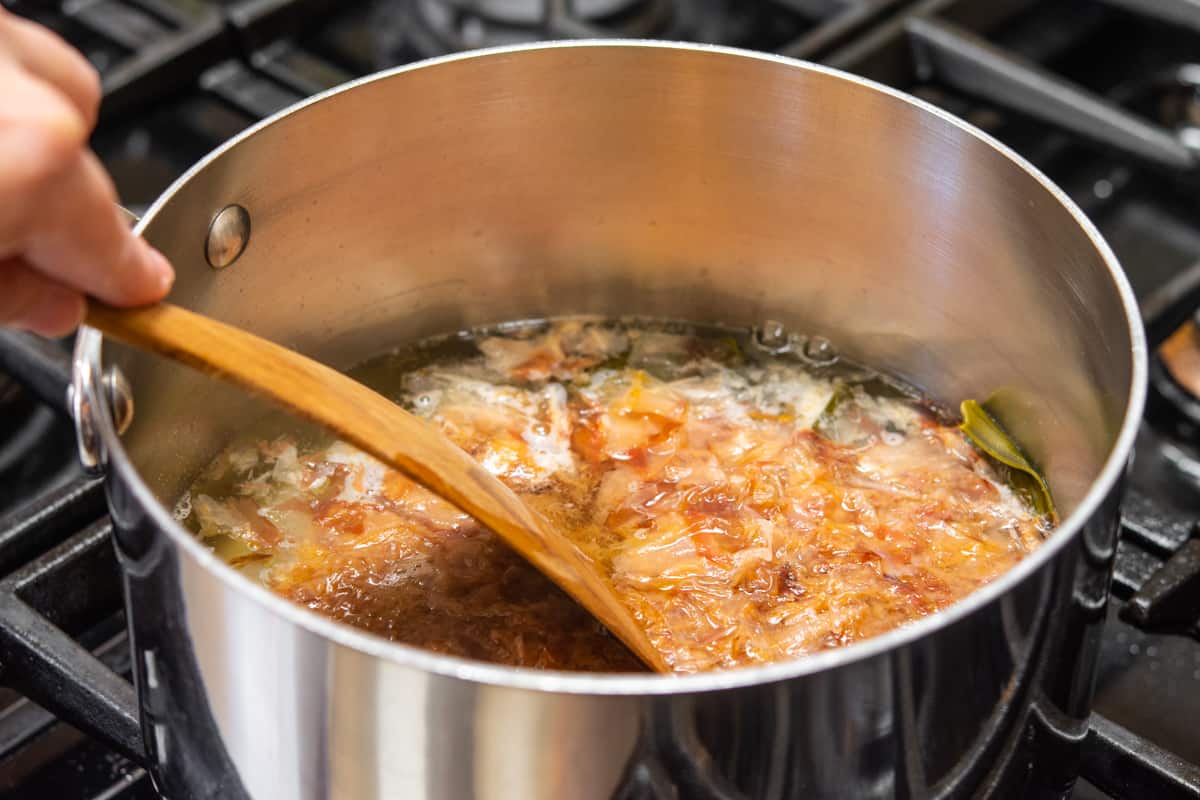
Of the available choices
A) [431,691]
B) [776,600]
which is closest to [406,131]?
[776,600]

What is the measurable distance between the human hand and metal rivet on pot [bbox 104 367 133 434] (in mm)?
79

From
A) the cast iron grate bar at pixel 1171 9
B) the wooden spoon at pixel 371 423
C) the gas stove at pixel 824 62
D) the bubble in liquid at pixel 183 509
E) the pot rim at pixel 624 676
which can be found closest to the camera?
the pot rim at pixel 624 676

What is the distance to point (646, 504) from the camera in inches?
39.5

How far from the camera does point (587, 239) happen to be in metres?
1.16

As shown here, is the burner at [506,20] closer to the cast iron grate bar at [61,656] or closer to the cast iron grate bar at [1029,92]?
the cast iron grate bar at [1029,92]

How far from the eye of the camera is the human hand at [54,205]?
537mm

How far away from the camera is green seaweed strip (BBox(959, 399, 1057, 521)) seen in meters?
1.04

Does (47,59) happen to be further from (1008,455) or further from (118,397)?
(1008,455)

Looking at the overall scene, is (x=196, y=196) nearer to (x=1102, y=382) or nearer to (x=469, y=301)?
(x=469, y=301)

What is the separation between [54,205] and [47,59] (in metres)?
0.07

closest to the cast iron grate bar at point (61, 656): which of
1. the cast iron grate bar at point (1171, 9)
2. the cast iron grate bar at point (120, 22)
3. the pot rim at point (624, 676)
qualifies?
the pot rim at point (624, 676)

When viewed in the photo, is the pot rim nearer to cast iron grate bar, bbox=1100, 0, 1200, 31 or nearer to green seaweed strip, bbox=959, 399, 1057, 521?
green seaweed strip, bbox=959, 399, 1057, 521

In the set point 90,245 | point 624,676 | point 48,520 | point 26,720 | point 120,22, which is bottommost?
point 26,720

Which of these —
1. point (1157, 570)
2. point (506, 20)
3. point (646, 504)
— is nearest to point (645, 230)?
Answer: point (646, 504)
